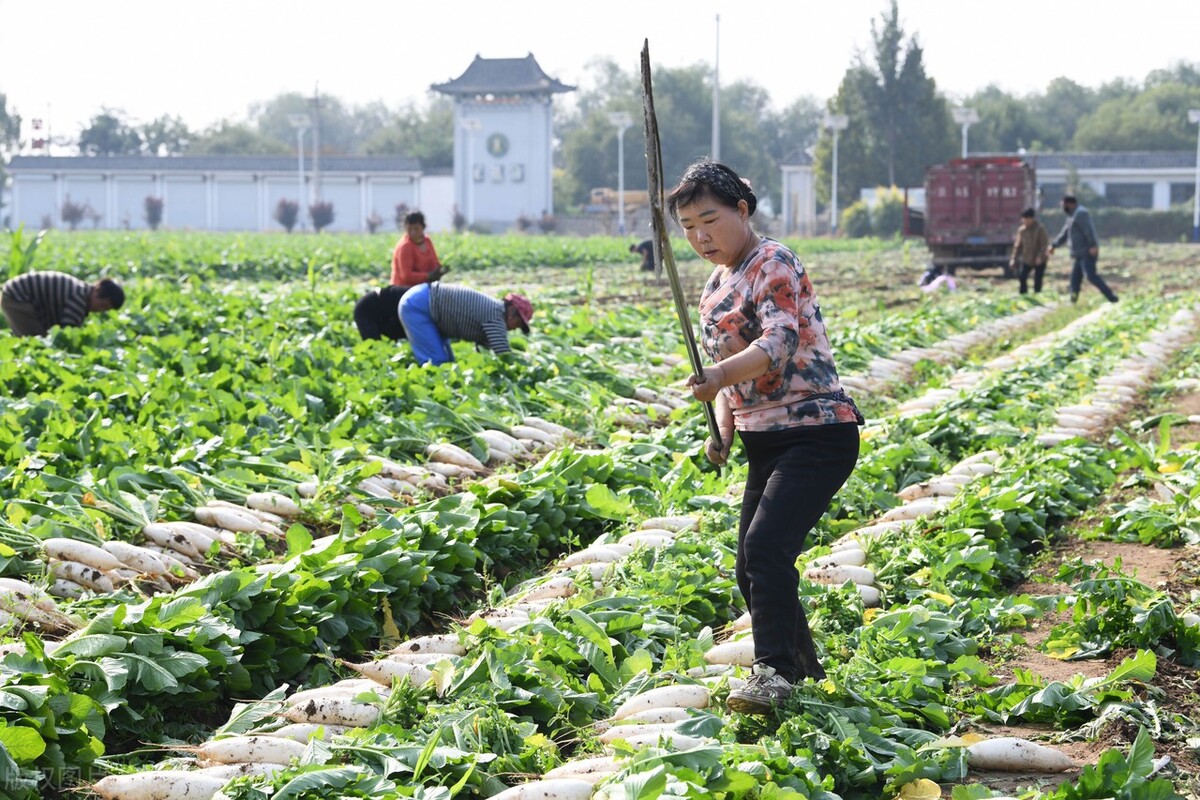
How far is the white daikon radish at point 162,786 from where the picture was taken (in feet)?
10.2

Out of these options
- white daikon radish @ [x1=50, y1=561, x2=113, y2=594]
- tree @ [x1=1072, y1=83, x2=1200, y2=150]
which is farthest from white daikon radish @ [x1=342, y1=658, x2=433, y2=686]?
tree @ [x1=1072, y1=83, x2=1200, y2=150]

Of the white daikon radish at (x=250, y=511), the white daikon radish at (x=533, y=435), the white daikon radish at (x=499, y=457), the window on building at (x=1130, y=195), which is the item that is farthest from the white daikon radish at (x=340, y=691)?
the window on building at (x=1130, y=195)

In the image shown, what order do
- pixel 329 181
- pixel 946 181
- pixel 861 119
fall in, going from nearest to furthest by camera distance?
pixel 946 181
pixel 861 119
pixel 329 181

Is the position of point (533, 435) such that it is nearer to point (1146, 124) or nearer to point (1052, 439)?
point (1052, 439)

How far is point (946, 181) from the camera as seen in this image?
26531 millimetres

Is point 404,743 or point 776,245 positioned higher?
point 776,245

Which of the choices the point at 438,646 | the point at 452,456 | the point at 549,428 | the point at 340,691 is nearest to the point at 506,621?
the point at 438,646

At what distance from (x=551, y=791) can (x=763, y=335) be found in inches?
45.0

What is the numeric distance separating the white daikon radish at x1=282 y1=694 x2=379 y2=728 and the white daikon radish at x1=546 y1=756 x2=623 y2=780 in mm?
561

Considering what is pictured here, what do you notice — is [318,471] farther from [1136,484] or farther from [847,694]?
[1136,484]

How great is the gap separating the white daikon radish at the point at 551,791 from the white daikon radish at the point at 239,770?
550 mm

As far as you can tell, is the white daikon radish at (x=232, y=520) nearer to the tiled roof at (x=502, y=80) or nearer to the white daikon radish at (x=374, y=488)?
the white daikon radish at (x=374, y=488)

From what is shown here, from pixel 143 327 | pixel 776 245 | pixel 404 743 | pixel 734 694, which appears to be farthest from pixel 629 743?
pixel 143 327

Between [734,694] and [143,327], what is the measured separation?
336 inches
